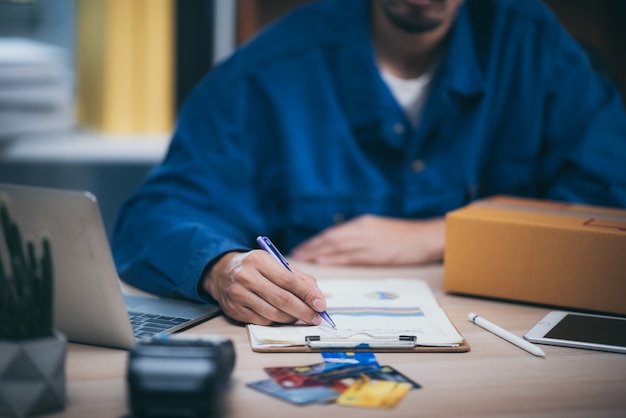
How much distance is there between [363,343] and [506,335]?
0.62 feet

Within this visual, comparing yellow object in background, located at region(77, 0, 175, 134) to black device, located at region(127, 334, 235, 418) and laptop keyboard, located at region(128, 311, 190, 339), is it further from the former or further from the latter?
black device, located at region(127, 334, 235, 418)

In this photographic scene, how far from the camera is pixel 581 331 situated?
0.99m

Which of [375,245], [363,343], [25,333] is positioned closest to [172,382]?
[25,333]

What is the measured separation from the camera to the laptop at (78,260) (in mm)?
812

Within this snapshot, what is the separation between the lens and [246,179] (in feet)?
5.04

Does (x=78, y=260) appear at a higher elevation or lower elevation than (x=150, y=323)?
higher

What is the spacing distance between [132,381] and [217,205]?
80 centimetres

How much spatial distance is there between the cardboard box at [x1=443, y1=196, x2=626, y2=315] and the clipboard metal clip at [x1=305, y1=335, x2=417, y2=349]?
28cm

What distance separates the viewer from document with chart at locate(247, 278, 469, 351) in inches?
35.7

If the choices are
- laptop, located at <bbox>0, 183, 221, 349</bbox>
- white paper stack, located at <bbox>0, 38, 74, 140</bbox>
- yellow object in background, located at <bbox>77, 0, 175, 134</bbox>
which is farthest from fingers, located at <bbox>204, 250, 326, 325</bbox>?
yellow object in background, located at <bbox>77, 0, 175, 134</bbox>

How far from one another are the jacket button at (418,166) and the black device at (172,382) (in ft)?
3.01

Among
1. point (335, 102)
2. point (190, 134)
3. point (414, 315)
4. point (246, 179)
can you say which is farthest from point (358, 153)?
point (414, 315)

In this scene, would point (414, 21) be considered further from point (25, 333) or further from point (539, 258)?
point (25, 333)

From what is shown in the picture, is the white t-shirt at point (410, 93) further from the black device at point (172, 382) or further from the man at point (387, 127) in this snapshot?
the black device at point (172, 382)
